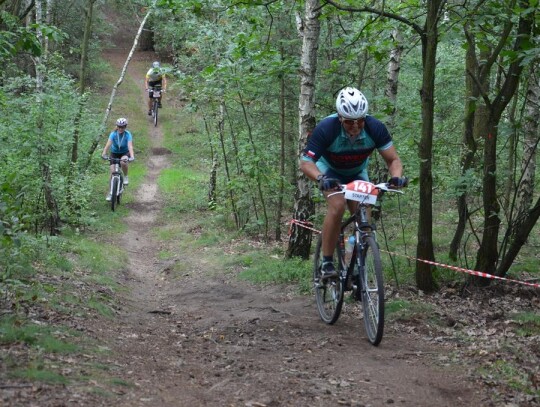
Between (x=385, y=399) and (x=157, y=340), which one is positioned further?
(x=157, y=340)

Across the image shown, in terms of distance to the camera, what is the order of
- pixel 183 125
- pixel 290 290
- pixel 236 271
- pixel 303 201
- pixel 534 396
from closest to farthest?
pixel 534 396 < pixel 290 290 < pixel 303 201 < pixel 236 271 < pixel 183 125

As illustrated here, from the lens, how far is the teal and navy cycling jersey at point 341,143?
20.5 feet

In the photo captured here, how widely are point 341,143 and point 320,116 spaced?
746 centimetres

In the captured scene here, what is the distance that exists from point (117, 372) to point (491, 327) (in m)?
3.86

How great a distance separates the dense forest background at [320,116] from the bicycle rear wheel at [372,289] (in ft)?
5.25

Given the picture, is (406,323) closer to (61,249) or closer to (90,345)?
(90,345)

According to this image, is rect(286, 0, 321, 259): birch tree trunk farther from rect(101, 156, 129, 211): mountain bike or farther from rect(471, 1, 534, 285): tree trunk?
rect(101, 156, 129, 211): mountain bike

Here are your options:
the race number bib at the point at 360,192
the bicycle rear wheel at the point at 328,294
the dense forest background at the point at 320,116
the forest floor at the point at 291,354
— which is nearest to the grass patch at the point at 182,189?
the dense forest background at the point at 320,116

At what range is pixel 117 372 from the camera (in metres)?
4.62

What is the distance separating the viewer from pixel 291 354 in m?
5.58

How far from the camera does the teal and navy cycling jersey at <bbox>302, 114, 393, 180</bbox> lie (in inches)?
246

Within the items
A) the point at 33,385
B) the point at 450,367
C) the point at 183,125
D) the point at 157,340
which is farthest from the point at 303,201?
the point at 183,125

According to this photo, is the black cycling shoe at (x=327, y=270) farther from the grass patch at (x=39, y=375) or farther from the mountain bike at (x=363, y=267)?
the grass patch at (x=39, y=375)


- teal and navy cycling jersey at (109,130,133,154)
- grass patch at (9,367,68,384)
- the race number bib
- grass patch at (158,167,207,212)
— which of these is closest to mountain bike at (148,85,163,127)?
grass patch at (158,167,207,212)
